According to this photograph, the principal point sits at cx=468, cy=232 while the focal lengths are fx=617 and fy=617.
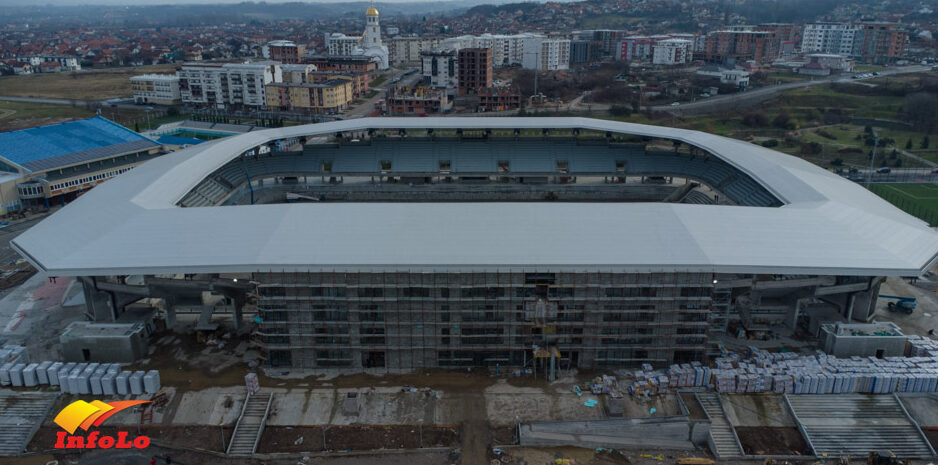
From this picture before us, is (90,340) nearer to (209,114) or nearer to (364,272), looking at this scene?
(364,272)

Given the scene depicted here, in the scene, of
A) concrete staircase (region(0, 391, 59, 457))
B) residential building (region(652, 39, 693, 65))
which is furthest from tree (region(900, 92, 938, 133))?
concrete staircase (region(0, 391, 59, 457))

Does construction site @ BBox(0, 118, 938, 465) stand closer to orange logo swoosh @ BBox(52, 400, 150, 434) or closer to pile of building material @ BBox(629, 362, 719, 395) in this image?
pile of building material @ BBox(629, 362, 719, 395)

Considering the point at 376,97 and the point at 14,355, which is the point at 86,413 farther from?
the point at 376,97

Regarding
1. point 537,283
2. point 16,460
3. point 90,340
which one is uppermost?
point 537,283

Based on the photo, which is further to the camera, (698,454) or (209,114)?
(209,114)

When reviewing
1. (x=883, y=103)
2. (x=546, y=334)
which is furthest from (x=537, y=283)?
(x=883, y=103)

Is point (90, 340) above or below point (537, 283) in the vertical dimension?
below

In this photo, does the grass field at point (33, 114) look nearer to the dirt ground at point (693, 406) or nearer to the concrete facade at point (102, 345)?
the concrete facade at point (102, 345)
